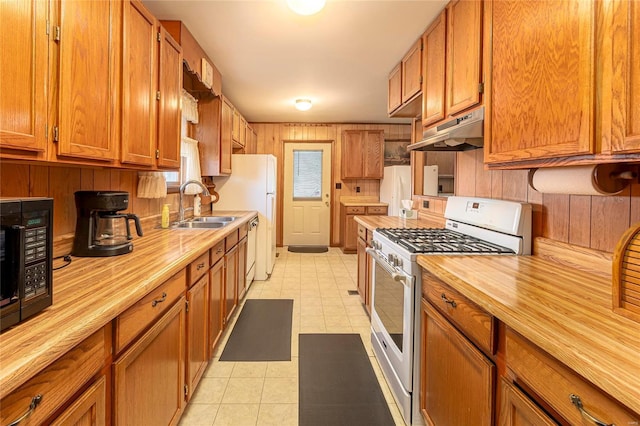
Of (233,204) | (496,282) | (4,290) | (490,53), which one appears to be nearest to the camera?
(4,290)

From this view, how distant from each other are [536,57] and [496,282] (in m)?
0.85

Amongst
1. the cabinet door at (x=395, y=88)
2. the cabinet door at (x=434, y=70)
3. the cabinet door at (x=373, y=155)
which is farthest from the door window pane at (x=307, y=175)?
the cabinet door at (x=434, y=70)

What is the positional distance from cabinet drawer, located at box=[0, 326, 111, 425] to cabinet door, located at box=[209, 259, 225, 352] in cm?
120

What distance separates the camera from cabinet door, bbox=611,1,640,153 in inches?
33.4

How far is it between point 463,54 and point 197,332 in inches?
86.8

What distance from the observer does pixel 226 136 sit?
376 cm

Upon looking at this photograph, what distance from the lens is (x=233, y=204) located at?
13.7ft

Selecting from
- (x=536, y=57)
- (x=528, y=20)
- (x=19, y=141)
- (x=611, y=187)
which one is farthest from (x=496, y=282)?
(x=19, y=141)

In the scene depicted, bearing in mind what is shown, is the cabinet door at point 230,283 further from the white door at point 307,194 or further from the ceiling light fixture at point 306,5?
the white door at point 307,194

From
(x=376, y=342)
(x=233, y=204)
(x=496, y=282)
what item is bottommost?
(x=376, y=342)

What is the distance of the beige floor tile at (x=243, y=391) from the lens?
1870mm

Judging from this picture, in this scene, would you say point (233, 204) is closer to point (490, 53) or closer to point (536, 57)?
point (490, 53)

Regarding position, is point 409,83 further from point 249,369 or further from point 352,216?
point 352,216

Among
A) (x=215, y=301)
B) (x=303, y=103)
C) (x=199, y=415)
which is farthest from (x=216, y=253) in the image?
(x=303, y=103)
